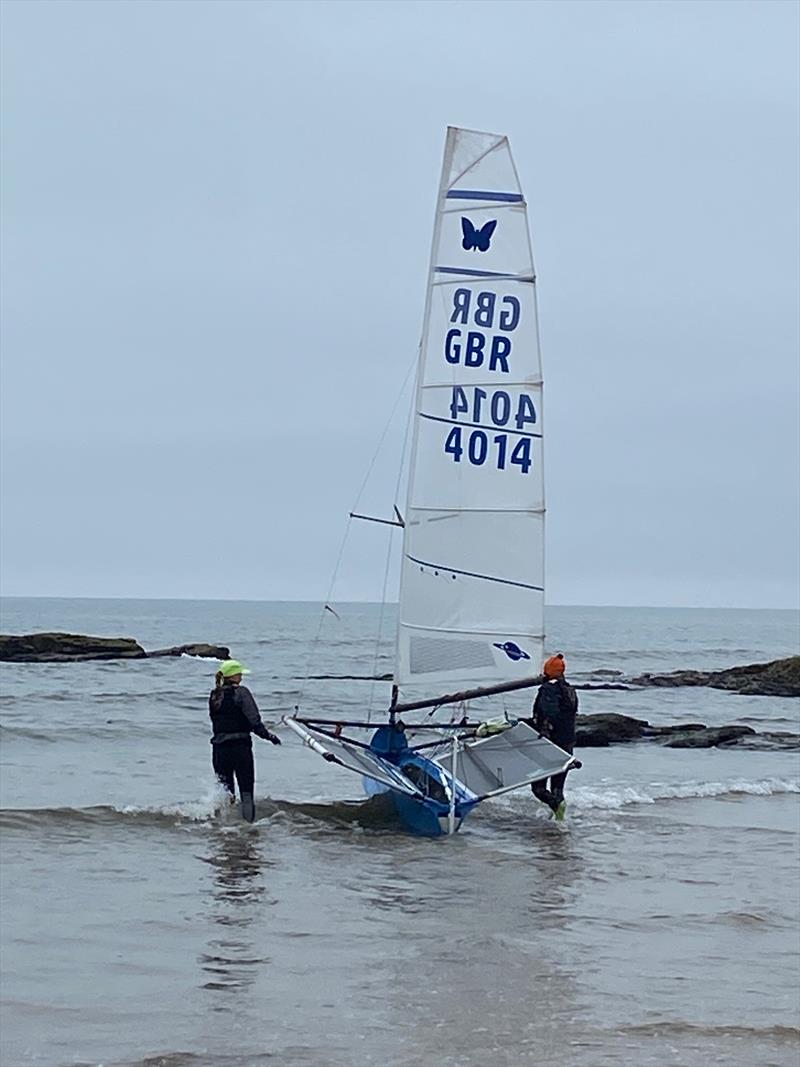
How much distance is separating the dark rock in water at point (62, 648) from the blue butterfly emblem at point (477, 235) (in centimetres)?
4009

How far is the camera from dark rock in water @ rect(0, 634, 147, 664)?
53312mm

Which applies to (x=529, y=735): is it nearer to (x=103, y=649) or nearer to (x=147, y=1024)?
(x=147, y=1024)

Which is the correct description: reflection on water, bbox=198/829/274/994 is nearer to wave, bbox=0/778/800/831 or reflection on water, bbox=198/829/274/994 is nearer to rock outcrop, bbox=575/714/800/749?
wave, bbox=0/778/800/831

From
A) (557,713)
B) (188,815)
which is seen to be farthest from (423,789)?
(188,815)

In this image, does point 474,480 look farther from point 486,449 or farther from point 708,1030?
point 708,1030

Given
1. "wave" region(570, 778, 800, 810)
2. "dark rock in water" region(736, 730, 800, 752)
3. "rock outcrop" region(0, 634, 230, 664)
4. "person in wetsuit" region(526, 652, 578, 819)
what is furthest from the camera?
"rock outcrop" region(0, 634, 230, 664)

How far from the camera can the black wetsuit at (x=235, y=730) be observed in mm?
13664

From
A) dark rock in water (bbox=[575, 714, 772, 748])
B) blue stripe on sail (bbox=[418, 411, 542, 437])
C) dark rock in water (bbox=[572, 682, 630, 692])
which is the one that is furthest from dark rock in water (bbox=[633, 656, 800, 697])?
blue stripe on sail (bbox=[418, 411, 542, 437])

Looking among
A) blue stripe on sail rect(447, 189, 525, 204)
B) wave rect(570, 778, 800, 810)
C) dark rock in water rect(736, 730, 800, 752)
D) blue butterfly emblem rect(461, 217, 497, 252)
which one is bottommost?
wave rect(570, 778, 800, 810)

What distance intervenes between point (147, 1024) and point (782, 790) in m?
13.7

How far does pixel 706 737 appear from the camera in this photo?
89.0 feet

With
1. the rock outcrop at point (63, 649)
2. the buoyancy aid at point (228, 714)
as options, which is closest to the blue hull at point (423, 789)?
the buoyancy aid at point (228, 714)

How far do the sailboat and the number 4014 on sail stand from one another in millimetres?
10

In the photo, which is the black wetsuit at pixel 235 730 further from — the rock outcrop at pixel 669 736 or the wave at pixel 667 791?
the rock outcrop at pixel 669 736
